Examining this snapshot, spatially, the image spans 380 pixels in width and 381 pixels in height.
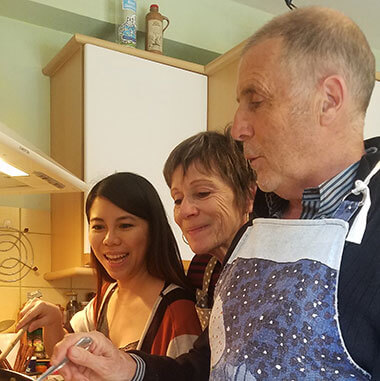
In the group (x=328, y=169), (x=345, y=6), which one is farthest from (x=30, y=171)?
(x=345, y=6)

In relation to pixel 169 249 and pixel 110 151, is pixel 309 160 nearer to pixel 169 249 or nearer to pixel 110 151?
pixel 169 249

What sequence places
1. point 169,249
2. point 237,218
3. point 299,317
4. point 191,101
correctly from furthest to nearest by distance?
point 191,101 → point 169,249 → point 237,218 → point 299,317

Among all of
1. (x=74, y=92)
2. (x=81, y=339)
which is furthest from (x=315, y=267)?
(x=74, y=92)

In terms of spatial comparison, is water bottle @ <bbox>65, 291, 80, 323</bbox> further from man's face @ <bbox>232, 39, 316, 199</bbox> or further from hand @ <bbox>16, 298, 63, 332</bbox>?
man's face @ <bbox>232, 39, 316, 199</bbox>

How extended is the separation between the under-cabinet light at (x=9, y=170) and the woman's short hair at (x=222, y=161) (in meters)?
0.35

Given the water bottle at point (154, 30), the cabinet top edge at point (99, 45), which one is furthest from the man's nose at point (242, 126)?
the water bottle at point (154, 30)

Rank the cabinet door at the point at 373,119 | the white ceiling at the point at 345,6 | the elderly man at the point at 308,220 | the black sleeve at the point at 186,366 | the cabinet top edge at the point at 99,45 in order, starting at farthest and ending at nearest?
the white ceiling at the point at 345,6
the cabinet door at the point at 373,119
the cabinet top edge at the point at 99,45
the black sleeve at the point at 186,366
the elderly man at the point at 308,220

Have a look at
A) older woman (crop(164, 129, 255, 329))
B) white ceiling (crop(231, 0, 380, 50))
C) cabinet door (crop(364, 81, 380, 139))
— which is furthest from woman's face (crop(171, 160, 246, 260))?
white ceiling (crop(231, 0, 380, 50))

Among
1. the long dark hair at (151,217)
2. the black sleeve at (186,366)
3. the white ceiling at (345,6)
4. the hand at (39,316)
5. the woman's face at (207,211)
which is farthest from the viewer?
the white ceiling at (345,6)

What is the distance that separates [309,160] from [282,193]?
78 millimetres

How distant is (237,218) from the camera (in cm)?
116

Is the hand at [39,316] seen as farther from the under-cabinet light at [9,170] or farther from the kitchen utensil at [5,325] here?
the kitchen utensil at [5,325]

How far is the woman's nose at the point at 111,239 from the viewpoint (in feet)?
4.32

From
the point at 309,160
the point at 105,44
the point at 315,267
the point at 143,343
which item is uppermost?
the point at 105,44
